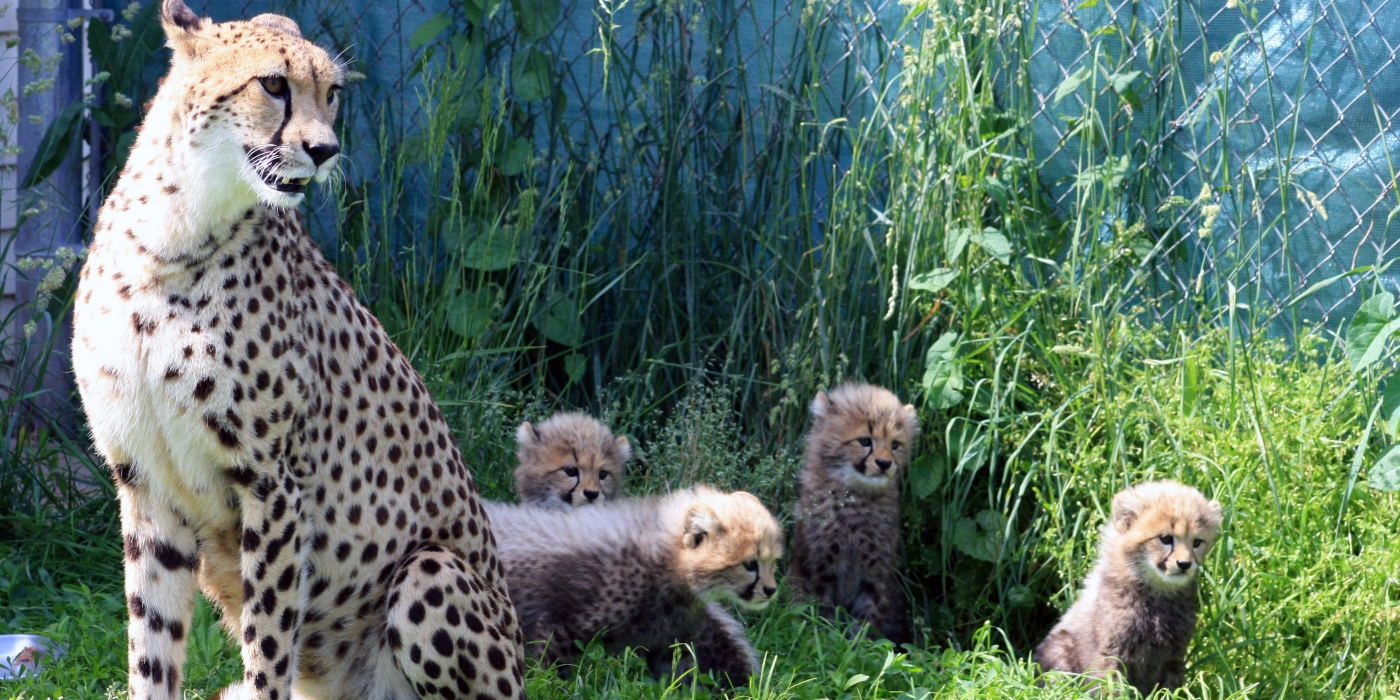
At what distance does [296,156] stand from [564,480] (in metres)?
1.80

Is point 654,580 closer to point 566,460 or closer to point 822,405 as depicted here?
point 566,460

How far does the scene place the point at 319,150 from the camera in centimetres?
223

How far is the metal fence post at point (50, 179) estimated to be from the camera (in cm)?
441

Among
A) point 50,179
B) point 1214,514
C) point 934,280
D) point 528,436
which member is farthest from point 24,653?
point 1214,514

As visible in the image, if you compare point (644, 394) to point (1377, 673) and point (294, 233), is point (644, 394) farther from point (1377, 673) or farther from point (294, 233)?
point (1377, 673)

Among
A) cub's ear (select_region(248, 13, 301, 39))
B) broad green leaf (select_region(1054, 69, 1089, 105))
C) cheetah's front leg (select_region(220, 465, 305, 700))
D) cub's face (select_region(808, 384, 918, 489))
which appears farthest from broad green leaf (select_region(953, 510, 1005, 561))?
cub's ear (select_region(248, 13, 301, 39))

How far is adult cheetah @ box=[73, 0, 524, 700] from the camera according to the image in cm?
231

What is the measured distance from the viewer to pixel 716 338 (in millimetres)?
4344

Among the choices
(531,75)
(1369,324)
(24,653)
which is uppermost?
(531,75)

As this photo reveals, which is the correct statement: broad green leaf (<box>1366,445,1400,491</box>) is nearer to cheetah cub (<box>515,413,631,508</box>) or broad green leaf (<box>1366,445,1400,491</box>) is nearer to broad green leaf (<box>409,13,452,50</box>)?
cheetah cub (<box>515,413,631,508</box>)

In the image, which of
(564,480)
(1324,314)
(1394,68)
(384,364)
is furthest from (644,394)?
(1394,68)

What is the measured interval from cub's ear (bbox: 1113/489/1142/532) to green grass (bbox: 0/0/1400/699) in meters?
0.15

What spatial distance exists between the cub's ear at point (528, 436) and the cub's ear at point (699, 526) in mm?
694

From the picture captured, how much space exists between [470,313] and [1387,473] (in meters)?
2.52
